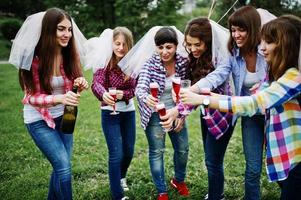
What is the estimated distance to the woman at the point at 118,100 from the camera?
15.1ft

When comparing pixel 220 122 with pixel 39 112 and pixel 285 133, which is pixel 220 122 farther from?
pixel 39 112

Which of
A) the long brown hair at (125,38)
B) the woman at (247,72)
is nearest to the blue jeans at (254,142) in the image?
the woman at (247,72)

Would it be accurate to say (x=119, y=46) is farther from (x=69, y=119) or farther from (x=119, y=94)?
(x=69, y=119)

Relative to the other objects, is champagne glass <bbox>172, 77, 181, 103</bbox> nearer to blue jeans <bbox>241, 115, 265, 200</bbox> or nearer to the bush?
blue jeans <bbox>241, 115, 265, 200</bbox>

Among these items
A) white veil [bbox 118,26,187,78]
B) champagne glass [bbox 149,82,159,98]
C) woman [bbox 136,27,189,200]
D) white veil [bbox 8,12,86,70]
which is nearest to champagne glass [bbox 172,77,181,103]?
champagne glass [bbox 149,82,159,98]

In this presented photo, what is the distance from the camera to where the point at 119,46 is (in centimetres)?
472

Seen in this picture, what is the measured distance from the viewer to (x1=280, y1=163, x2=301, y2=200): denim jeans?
9.92ft

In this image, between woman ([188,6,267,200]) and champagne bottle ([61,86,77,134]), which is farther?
champagne bottle ([61,86,77,134])

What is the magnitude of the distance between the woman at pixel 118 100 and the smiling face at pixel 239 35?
4.77 ft

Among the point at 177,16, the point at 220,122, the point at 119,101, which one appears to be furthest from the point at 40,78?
the point at 177,16

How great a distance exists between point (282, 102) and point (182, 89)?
907mm

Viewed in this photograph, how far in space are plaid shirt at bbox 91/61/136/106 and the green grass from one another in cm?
147

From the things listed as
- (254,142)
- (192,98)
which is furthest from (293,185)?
(192,98)

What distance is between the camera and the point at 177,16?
101 ft
